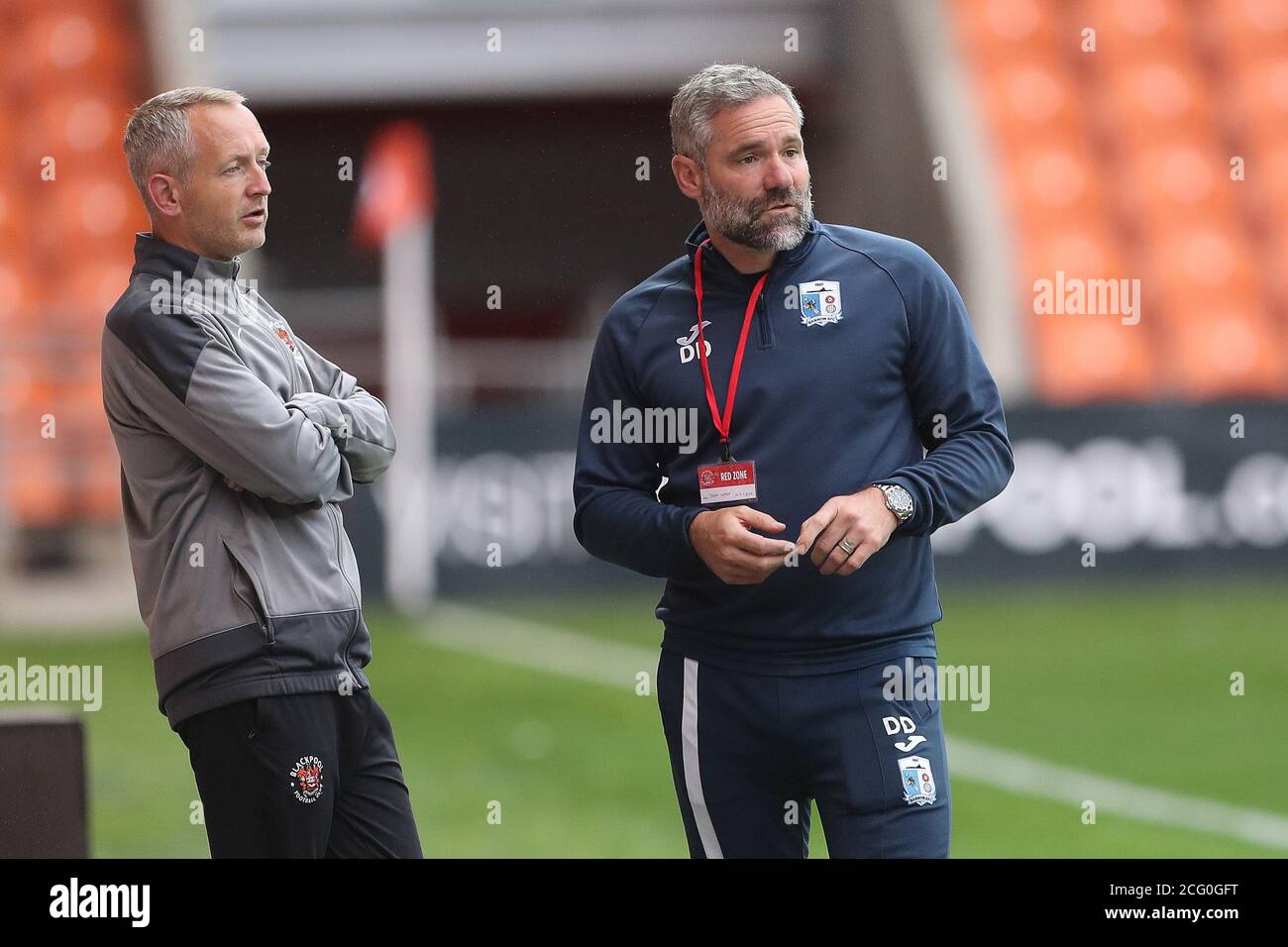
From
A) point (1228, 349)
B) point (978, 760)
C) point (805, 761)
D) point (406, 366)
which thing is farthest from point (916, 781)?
point (1228, 349)

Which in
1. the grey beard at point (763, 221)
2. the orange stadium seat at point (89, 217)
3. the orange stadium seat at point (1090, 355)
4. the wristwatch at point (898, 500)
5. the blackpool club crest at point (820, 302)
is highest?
the orange stadium seat at point (89, 217)

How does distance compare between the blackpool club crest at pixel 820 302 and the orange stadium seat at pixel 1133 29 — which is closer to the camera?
the blackpool club crest at pixel 820 302

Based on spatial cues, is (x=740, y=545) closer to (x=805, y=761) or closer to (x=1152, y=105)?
(x=805, y=761)

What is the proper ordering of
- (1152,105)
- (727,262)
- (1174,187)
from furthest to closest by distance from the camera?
(1152,105)
(1174,187)
(727,262)

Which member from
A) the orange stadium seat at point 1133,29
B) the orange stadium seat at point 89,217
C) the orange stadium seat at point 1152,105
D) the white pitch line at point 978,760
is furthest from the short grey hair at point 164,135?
the orange stadium seat at point 1133,29

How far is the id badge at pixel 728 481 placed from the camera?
9.84ft

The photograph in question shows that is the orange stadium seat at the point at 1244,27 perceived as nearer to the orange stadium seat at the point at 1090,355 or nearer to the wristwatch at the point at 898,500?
the orange stadium seat at the point at 1090,355

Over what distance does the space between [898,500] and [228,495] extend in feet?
3.80

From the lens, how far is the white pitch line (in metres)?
6.57

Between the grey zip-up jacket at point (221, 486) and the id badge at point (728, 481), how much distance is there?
0.61 metres

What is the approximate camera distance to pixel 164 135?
2.95 m

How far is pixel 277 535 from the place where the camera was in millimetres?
2971

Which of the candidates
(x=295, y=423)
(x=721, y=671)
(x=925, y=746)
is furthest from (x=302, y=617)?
(x=925, y=746)

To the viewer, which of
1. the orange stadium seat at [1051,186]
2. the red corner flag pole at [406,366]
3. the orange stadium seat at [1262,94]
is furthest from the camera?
the orange stadium seat at [1262,94]
